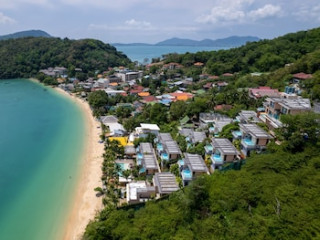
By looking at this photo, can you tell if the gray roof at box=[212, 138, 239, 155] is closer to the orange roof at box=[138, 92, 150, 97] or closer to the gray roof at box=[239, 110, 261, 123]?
the gray roof at box=[239, 110, 261, 123]

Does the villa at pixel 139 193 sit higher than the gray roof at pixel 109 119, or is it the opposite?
the villa at pixel 139 193

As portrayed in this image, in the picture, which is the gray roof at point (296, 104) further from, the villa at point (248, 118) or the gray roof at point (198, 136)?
the gray roof at point (198, 136)

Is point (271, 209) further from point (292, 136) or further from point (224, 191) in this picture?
point (292, 136)

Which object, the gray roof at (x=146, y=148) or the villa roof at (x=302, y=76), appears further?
the villa roof at (x=302, y=76)

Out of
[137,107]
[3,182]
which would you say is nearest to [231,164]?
[3,182]

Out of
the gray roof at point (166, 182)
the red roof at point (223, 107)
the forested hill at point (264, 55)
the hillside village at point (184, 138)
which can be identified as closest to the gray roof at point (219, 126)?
the hillside village at point (184, 138)

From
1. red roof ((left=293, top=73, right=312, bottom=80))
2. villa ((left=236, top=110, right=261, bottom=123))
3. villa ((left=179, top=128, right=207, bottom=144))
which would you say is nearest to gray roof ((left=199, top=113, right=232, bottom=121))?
villa ((left=236, top=110, right=261, bottom=123))
